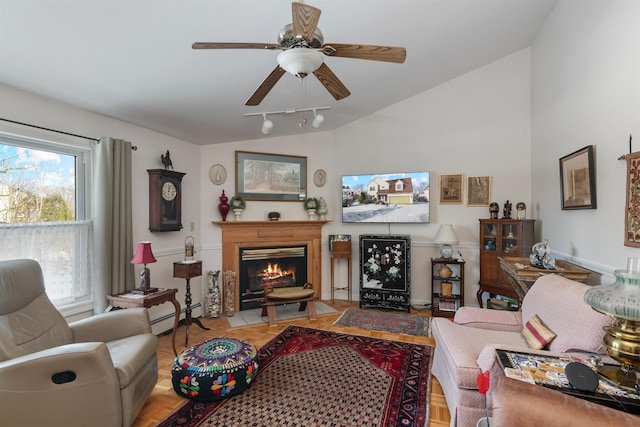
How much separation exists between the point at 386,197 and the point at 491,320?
2.40 m

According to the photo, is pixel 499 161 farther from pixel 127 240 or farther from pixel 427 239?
pixel 127 240

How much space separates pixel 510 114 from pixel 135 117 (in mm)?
4617

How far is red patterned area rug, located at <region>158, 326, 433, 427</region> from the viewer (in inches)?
81.7

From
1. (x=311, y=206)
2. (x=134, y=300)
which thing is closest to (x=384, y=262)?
(x=311, y=206)

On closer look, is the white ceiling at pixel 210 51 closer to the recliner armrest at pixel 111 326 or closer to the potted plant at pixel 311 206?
Answer: the potted plant at pixel 311 206

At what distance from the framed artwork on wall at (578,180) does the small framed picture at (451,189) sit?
1.43 m

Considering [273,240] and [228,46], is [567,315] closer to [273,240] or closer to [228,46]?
[228,46]

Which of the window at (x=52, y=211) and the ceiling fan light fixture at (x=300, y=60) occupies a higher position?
the ceiling fan light fixture at (x=300, y=60)

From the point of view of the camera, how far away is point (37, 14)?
1725mm

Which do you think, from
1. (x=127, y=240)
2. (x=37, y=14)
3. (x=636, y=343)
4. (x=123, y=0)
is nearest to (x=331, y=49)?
(x=123, y=0)

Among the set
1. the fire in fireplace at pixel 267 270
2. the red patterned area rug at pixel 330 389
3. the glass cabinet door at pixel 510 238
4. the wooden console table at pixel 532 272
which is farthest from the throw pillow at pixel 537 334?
the fire in fireplace at pixel 267 270

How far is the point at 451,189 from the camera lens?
14.6ft

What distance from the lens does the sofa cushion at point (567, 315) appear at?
167cm

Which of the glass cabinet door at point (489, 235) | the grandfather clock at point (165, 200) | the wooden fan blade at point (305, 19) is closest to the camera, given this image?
the wooden fan blade at point (305, 19)
